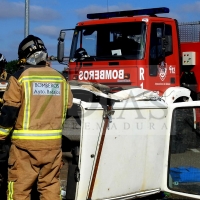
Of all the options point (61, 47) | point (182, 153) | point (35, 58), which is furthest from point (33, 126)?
point (61, 47)

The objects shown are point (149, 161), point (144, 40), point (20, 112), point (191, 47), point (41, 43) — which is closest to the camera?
point (20, 112)

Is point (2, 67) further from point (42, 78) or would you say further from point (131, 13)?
point (131, 13)

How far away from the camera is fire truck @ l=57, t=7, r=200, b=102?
29.2 feet

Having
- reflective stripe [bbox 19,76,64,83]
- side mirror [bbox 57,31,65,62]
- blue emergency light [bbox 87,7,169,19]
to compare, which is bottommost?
reflective stripe [bbox 19,76,64,83]

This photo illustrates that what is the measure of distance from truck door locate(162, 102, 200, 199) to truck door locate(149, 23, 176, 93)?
407 centimetres

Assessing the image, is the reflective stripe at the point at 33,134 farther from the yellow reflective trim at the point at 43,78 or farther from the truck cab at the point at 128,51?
the truck cab at the point at 128,51

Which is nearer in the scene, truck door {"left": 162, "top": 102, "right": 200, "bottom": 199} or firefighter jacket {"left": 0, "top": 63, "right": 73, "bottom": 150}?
firefighter jacket {"left": 0, "top": 63, "right": 73, "bottom": 150}

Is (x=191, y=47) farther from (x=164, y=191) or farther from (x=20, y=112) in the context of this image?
Answer: (x=20, y=112)

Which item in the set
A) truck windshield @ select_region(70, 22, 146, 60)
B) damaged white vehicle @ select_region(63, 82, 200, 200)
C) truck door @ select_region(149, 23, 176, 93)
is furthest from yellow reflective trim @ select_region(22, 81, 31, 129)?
truck door @ select_region(149, 23, 176, 93)

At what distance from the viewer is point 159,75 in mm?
9172

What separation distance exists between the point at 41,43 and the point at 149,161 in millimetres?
1581

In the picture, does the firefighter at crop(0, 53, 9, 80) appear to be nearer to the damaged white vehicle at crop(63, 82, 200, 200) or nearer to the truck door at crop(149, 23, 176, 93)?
the damaged white vehicle at crop(63, 82, 200, 200)

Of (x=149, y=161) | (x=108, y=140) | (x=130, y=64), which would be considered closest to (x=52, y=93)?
Result: (x=108, y=140)

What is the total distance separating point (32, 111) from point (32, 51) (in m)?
0.57
